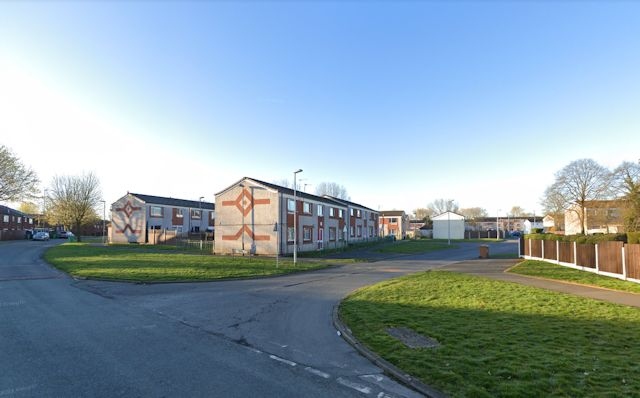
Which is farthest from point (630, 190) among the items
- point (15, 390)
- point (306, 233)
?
point (15, 390)

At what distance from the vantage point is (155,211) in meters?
52.5

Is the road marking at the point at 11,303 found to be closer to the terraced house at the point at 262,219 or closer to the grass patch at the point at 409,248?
the terraced house at the point at 262,219

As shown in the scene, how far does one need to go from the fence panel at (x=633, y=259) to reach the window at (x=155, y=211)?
52.5 metres

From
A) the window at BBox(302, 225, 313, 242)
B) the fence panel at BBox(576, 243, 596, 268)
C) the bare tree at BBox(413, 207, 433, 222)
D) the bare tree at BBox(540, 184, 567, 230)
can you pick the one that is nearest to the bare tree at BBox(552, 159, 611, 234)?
the bare tree at BBox(540, 184, 567, 230)

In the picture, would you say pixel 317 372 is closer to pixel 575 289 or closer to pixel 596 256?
pixel 575 289

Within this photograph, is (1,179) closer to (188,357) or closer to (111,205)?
(111,205)

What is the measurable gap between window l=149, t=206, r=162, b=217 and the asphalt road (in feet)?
130

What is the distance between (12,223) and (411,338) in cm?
9104

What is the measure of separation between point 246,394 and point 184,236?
47.3 m

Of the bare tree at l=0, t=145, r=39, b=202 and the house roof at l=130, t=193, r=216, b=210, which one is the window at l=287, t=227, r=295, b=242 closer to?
the house roof at l=130, t=193, r=216, b=210

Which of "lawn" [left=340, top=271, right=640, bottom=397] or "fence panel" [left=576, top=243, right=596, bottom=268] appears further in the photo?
"fence panel" [left=576, top=243, right=596, bottom=268]

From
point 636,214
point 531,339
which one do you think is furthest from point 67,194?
point 636,214

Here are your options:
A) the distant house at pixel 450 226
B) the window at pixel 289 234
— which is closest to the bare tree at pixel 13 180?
the window at pixel 289 234

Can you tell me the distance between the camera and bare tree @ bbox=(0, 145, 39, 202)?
134 feet
